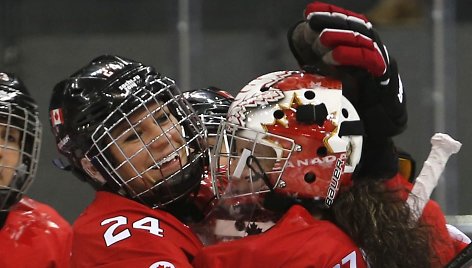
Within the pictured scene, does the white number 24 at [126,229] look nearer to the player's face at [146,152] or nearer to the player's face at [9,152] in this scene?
the player's face at [146,152]

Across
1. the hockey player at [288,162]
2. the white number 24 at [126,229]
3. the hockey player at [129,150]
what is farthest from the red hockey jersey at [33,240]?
the hockey player at [288,162]

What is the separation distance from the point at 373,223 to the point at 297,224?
0.44ft

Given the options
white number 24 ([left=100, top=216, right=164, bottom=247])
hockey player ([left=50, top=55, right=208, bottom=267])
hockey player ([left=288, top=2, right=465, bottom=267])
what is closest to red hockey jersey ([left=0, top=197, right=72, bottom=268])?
hockey player ([left=50, top=55, right=208, bottom=267])

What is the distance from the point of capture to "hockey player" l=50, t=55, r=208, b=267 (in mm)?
1884

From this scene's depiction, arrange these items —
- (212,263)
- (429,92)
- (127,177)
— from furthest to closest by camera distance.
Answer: (429,92)
(127,177)
(212,263)

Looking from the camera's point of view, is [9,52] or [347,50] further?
[9,52]

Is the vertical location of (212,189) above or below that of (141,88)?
below

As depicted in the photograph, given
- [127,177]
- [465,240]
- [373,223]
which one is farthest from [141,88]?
[465,240]

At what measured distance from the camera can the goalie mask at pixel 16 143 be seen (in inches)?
87.6

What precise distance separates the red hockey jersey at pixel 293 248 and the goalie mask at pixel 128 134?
23cm

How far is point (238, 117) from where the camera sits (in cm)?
185

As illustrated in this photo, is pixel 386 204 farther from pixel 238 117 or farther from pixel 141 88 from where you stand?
pixel 141 88

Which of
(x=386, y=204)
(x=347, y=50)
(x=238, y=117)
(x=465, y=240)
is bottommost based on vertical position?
(x=465, y=240)

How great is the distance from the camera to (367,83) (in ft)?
6.18
